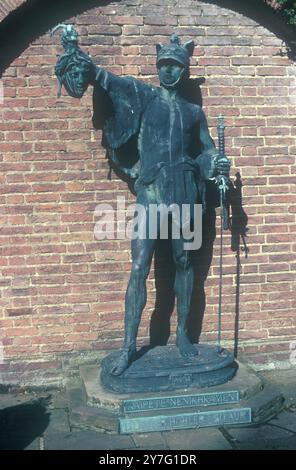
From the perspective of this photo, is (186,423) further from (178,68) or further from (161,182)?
(178,68)

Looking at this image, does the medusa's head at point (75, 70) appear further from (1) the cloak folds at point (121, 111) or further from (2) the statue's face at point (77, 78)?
(1) the cloak folds at point (121, 111)

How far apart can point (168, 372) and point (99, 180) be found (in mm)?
1687

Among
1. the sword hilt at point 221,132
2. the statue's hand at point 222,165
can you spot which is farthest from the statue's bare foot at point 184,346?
the sword hilt at point 221,132

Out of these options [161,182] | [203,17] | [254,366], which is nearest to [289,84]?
[203,17]

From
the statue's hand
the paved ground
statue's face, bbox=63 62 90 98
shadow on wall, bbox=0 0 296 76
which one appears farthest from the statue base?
shadow on wall, bbox=0 0 296 76

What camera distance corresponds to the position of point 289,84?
505 cm

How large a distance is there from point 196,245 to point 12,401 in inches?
77.2

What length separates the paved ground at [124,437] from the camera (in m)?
3.77

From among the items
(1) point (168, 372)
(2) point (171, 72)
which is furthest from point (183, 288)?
(2) point (171, 72)

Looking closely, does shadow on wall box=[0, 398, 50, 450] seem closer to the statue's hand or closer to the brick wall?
the brick wall

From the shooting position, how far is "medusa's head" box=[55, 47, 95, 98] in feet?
13.3

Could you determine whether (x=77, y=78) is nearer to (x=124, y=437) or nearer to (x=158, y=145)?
(x=158, y=145)

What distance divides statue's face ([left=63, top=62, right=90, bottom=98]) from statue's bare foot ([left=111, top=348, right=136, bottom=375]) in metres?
1.93

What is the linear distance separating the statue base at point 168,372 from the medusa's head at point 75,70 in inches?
80.7
